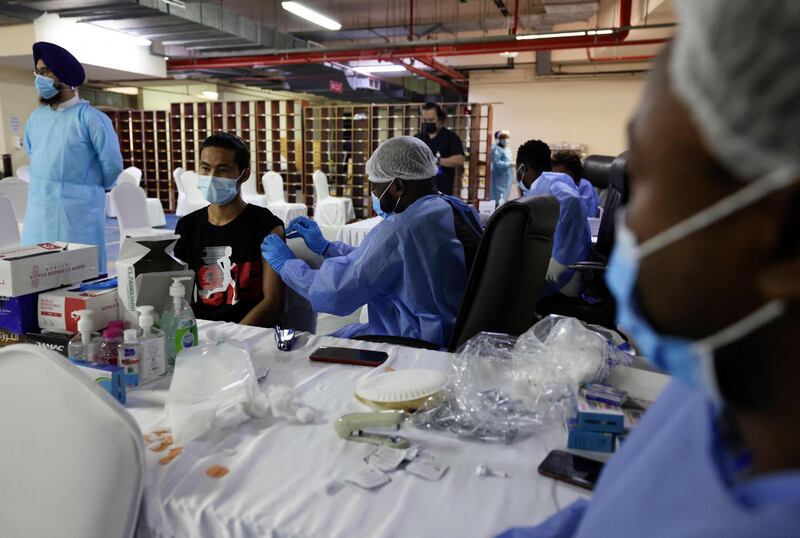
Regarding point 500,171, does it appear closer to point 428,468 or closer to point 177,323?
point 177,323

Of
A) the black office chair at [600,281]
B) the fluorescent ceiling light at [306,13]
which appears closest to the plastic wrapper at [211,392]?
the black office chair at [600,281]

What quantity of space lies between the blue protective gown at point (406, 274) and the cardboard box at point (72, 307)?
73 cm

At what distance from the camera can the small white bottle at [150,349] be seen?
1.32m

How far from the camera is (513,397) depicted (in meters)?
1.14

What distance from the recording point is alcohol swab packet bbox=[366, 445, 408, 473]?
96cm

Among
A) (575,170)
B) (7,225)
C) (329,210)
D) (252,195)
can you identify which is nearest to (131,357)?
(7,225)

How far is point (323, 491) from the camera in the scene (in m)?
0.89

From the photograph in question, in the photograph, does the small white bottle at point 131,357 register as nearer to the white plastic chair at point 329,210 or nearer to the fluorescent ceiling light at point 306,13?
the fluorescent ceiling light at point 306,13

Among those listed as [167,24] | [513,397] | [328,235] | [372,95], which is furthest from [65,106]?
[372,95]

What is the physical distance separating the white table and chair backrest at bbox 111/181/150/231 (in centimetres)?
507

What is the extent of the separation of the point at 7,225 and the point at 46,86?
4.74 ft

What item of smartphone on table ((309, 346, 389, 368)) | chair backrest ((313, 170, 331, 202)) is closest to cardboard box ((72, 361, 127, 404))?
smartphone on table ((309, 346, 389, 368))

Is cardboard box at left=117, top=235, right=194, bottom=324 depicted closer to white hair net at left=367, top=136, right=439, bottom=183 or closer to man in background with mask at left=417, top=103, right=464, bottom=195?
white hair net at left=367, top=136, right=439, bottom=183

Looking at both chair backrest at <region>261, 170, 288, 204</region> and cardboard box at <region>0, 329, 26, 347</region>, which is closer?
cardboard box at <region>0, 329, 26, 347</region>
